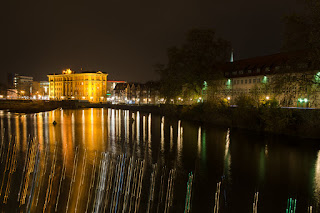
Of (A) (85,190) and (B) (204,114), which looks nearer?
(A) (85,190)

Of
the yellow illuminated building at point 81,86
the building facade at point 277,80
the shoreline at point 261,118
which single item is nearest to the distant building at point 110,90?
the yellow illuminated building at point 81,86

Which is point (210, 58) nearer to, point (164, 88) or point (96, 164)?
point (164, 88)

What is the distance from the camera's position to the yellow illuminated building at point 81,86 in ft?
531

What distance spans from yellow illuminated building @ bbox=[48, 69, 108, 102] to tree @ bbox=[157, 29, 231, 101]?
112931 millimetres

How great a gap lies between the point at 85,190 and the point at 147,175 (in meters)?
4.13

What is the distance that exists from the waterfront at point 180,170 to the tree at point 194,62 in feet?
83.4

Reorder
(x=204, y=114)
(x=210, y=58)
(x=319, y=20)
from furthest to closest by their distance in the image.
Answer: (x=210, y=58)
(x=204, y=114)
(x=319, y=20)

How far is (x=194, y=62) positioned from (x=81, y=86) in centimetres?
12261

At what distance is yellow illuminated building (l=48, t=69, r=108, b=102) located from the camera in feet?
531

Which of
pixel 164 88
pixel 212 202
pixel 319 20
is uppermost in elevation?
pixel 319 20

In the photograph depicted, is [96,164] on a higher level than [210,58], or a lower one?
lower

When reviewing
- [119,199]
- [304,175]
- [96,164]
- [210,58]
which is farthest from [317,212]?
[210,58]

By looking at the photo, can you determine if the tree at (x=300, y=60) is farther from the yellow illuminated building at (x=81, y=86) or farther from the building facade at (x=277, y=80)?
the yellow illuminated building at (x=81, y=86)

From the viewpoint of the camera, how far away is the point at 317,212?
1177 cm
